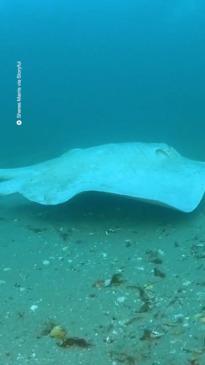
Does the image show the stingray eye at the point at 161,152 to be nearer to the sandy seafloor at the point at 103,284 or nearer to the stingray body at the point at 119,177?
the stingray body at the point at 119,177

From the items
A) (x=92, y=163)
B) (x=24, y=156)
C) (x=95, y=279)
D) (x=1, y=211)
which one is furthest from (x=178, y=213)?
(x=24, y=156)

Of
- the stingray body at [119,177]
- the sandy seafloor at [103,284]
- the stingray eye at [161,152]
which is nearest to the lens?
the sandy seafloor at [103,284]

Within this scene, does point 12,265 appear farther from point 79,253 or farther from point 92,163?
point 92,163

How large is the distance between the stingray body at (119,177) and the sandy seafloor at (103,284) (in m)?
0.45

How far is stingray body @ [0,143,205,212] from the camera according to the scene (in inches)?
198

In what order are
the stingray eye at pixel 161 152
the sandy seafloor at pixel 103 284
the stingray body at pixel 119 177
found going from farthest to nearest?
the stingray eye at pixel 161 152, the stingray body at pixel 119 177, the sandy seafloor at pixel 103 284

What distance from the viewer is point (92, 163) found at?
19.2ft

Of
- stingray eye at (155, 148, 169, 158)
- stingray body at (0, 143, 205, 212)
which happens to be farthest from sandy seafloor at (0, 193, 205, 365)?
stingray eye at (155, 148, 169, 158)

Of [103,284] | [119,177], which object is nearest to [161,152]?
[119,177]

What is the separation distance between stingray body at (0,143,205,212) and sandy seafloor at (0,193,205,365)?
0.45 meters

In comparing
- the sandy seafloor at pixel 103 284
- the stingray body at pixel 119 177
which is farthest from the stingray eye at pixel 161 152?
the sandy seafloor at pixel 103 284

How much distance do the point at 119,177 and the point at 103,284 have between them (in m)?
1.51

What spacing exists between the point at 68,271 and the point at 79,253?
406 mm

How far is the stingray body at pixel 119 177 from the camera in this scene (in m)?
5.04
